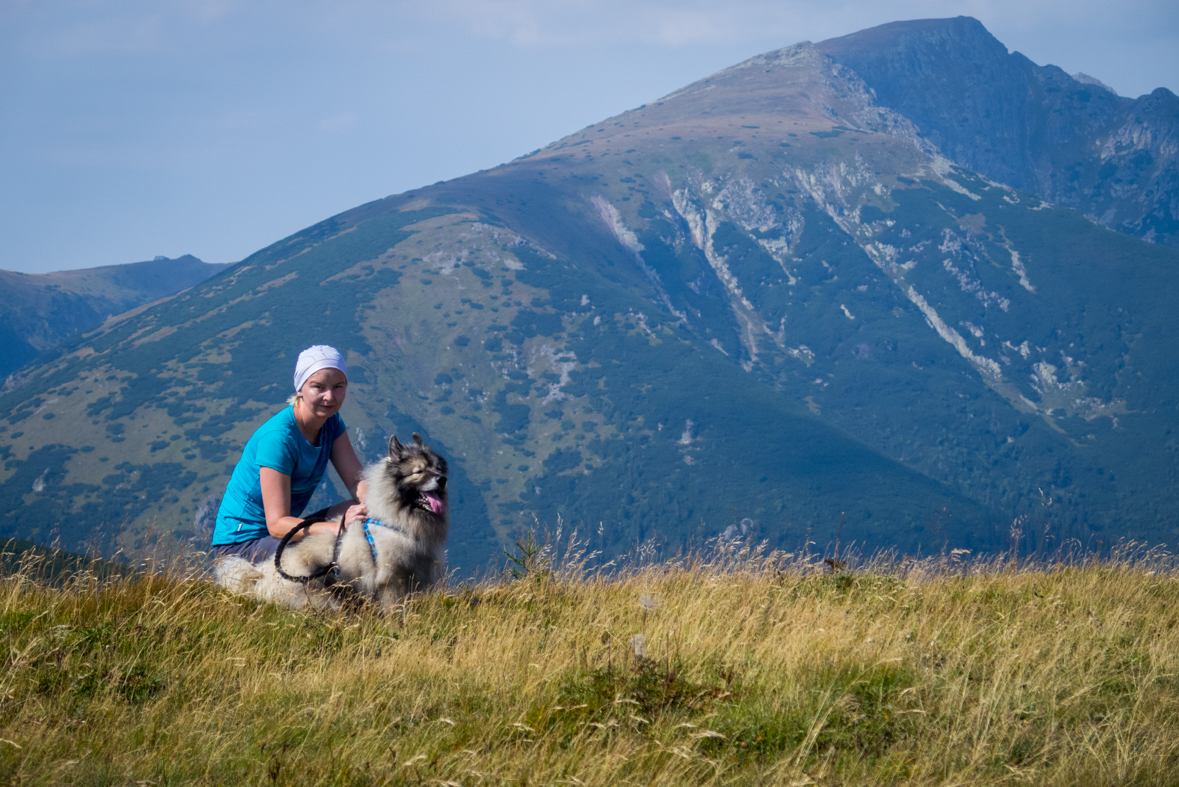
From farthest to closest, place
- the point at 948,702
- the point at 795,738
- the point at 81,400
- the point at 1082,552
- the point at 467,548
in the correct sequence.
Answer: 1. the point at 81,400
2. the point at 467,548
3. the point at 1082,552
4. the point at 948,702
5. the point at 795,738

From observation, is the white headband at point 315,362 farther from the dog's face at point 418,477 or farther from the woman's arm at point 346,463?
the dog's face at point 418,477

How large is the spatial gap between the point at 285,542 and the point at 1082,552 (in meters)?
9.21

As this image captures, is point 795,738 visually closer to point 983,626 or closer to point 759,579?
point 983,626

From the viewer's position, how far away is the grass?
3.67m

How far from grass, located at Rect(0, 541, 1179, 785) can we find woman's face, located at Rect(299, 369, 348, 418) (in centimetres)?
152

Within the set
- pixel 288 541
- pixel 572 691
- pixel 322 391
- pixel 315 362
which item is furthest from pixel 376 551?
pixel 572 691

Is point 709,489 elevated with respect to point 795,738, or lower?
lower

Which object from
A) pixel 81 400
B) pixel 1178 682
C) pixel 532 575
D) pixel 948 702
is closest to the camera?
pixel 948 702

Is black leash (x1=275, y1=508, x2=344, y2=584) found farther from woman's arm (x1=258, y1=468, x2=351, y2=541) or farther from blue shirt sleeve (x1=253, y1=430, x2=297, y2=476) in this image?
blue shirt sleeve (x1=253, y1=430, x2=297, y2=476)

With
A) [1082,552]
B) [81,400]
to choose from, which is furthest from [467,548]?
[1082,552]

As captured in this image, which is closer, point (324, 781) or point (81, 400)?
point (324, 781)

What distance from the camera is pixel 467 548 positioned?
173250mm

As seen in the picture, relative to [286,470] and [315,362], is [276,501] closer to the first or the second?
[286,470]

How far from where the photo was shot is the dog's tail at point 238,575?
6000 mm
